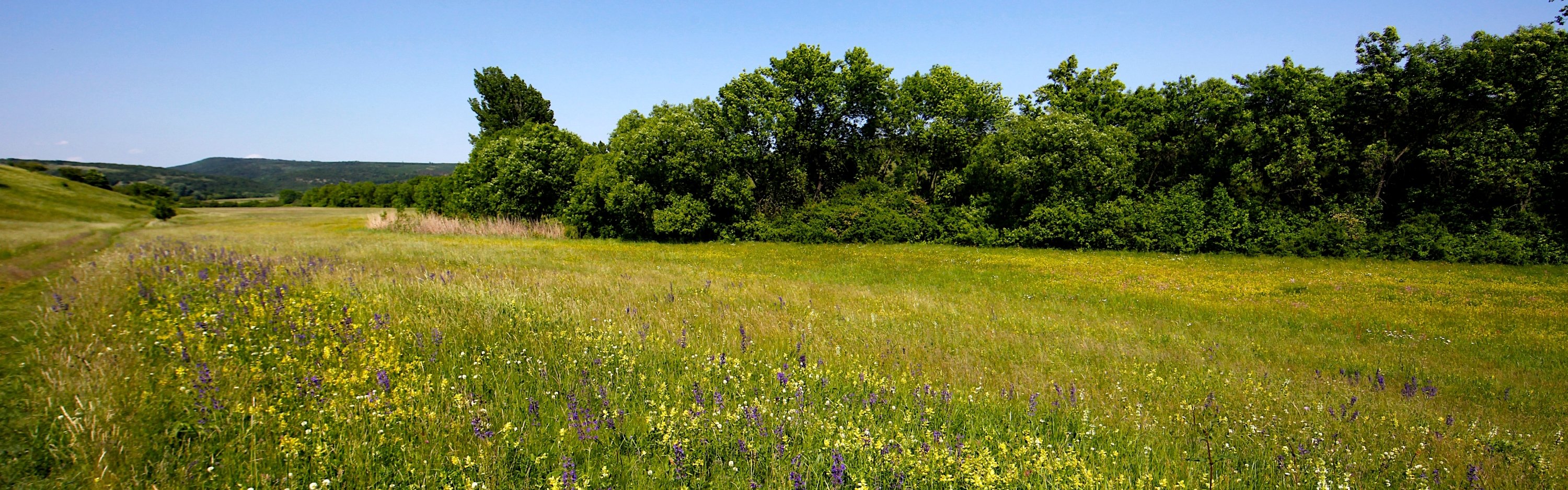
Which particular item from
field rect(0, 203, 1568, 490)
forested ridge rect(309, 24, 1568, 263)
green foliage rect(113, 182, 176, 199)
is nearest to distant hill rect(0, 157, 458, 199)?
green foliage rect(113, 182, 176, 199)

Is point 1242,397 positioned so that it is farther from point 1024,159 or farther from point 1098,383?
point 1024,159

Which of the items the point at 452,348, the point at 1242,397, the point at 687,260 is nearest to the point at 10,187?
the point at 687,260

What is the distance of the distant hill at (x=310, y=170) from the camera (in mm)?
155625

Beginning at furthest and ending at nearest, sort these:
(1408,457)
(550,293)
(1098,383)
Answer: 1. (550,293)
2. (1098,383)
3. (1408,457)

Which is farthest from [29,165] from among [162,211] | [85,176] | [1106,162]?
[1106,162]

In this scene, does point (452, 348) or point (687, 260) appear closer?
point (452, 348)

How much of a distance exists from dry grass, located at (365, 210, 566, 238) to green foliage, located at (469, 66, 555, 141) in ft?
50.3

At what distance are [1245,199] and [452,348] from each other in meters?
29.4

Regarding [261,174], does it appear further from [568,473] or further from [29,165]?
[568,473]

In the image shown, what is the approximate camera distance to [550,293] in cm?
912

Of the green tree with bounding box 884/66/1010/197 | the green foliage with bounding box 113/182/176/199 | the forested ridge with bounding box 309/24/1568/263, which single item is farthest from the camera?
the green foliage with bounding box 113/182/176/199

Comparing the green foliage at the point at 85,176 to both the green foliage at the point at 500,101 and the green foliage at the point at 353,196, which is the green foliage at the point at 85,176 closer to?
the green foliage at the point at 500,101

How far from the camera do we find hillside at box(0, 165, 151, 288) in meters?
10.7

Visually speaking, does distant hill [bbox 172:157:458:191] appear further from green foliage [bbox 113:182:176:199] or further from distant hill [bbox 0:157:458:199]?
green foliage [bbox 113:182:176:199]
